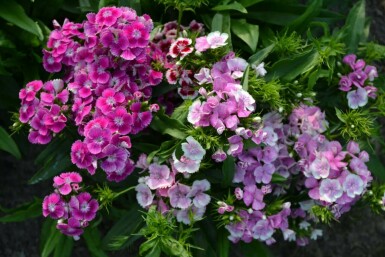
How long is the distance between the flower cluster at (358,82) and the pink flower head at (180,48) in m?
0.85

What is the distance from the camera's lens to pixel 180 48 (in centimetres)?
282

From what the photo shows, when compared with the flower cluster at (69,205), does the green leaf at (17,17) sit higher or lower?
higher

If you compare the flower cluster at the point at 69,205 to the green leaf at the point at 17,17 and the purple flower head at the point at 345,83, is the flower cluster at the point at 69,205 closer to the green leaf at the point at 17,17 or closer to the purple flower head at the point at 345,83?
the green leaf at the point at 17,17

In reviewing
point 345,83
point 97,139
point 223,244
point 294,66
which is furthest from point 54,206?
point 345,83

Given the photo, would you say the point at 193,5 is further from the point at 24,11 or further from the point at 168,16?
the point at 24,11

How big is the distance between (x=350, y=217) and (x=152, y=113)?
1750 millimetres

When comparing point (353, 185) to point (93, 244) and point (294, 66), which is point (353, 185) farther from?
point (93, 244)

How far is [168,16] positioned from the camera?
3299 millimetres

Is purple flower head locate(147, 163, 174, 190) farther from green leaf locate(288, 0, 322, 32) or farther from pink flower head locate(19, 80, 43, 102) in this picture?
green leaf locate(288, 0, 322, 32)

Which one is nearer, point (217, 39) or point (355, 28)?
point (217, 39)

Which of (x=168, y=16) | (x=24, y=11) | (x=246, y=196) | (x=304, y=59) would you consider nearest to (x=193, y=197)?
(x=246, y=196)

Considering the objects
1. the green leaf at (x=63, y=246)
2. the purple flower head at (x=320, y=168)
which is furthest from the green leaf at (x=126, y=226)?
the purple flower head at (x=320, y=168)

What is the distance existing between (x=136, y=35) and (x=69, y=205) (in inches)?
32.9

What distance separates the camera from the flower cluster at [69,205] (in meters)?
2.64
